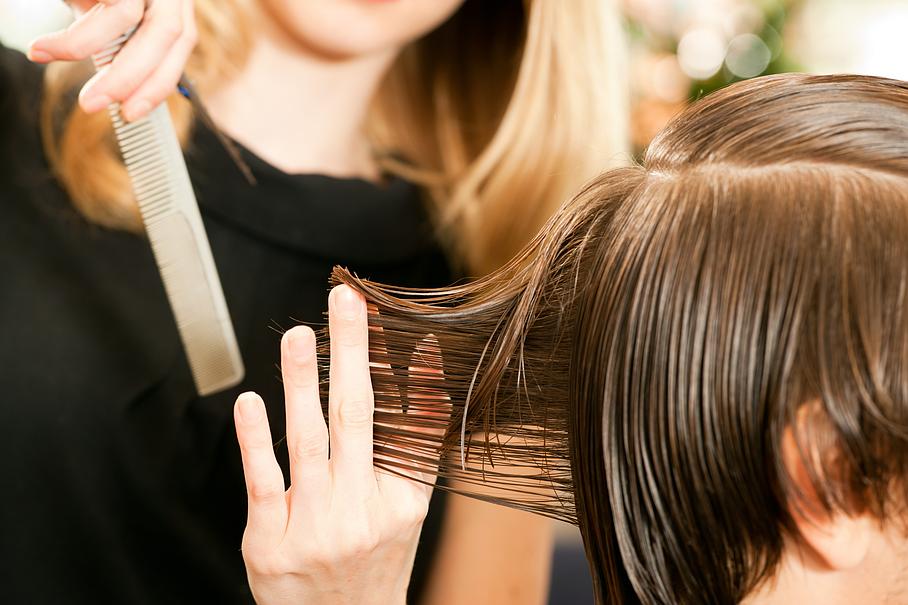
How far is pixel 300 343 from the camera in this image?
1.86ft

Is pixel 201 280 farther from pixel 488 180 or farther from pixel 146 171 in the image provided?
pixel 488 180

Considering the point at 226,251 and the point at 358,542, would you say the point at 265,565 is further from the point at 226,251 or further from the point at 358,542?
the point at 226,251

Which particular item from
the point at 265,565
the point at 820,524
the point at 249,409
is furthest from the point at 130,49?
the point at 820,524

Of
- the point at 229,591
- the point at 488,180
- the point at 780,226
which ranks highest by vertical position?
the point at 488,180

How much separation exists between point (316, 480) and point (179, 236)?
0.30m

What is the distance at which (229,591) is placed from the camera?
98cm

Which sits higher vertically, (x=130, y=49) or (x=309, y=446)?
(x=130, y=49)

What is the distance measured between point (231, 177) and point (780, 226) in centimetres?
69

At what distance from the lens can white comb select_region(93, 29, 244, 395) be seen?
731 millimetres

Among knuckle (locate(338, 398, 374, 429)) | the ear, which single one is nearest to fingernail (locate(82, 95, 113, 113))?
knuckle (locate(338, 398, 374, 429))

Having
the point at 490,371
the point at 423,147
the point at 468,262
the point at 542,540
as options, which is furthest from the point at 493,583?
the point at 423,147

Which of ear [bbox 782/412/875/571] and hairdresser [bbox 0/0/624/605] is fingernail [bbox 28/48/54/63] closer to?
hairdresser [bbox 0/0/624/605]

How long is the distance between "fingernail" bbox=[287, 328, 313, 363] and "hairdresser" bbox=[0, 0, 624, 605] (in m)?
0.36

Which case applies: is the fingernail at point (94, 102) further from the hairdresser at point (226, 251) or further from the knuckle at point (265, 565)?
the knuckle at point (265, 565)
